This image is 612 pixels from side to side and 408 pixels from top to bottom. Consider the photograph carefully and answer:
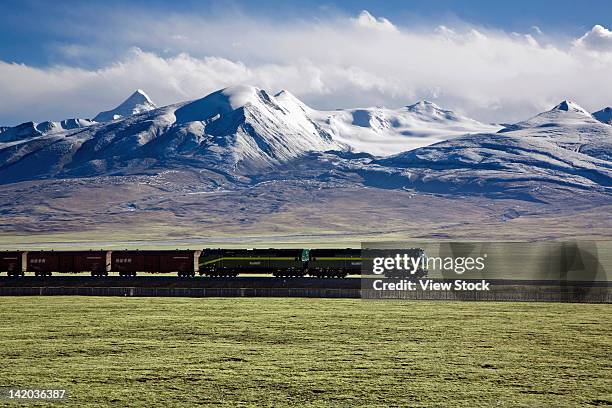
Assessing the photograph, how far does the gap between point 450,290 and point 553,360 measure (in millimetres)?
20214

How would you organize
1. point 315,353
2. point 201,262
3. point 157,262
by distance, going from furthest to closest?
point 157,262, point 201,262, point 315,353

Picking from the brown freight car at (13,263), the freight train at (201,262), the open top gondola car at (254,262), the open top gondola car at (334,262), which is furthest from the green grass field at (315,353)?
the brown freight car at (13,263)

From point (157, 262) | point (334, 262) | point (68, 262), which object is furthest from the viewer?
point (68, 262)

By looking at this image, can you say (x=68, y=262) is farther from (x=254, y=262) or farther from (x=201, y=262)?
(x=254, y=262)

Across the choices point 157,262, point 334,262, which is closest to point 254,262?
point 334,262

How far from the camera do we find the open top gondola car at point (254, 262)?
2756 inches


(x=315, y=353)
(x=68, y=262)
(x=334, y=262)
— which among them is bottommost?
(x=315, y=353)

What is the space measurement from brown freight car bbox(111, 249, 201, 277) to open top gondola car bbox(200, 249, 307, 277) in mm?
1114

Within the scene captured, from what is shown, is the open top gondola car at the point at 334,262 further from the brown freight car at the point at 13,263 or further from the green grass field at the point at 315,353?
the brown freight car at the point at 13,263

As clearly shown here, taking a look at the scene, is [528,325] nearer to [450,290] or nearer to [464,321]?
[464,321]

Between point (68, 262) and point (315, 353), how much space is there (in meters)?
47.1

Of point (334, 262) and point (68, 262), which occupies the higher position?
point (68, 262)

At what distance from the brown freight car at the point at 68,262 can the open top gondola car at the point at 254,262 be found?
32.6ft

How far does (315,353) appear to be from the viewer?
3256 centimetres
